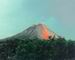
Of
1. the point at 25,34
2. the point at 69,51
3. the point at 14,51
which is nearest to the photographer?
the point at 69,51

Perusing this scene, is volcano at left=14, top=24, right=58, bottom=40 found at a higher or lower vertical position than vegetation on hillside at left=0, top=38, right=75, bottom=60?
higher

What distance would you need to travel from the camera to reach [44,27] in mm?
26516

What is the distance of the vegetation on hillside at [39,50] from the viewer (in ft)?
65.4

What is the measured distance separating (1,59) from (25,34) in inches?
165

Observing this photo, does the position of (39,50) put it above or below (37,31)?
below

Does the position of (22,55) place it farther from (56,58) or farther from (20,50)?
(56,58)

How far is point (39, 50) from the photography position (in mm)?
20359

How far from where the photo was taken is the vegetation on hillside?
19.9 metres

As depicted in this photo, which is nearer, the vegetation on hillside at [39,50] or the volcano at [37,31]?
the vegetation on hillside at [39,50]

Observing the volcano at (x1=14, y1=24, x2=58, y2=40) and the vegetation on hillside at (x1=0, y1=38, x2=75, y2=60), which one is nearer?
the vegetation on hillside at (x1=0, y1=38, x2=75, y2=60)

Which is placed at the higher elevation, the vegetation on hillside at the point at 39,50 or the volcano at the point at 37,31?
the volcano at the point at 37,31

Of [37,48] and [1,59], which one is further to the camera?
[1,59]

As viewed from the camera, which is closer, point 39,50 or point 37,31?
point 39,50

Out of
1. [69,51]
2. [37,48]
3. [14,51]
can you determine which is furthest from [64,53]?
[14,51]
